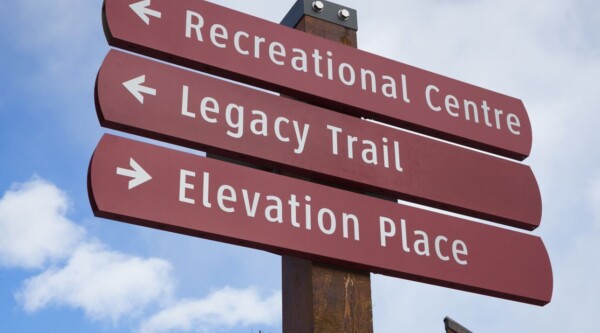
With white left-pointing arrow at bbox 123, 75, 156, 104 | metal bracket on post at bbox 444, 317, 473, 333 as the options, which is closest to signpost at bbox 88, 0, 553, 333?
white left-pointing arrow at bbox 123, 75, 156, 104

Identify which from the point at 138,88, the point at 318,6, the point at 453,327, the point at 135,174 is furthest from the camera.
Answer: the point at 453,327

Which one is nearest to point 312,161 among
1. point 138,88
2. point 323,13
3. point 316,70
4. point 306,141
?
point 306,141

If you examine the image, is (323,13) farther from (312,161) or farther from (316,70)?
(312,161)

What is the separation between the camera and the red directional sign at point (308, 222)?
3.55m

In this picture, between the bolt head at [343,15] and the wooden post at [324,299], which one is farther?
the bolt head at [343,15]

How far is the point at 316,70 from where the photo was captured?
428cm

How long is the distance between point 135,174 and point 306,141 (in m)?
0.82

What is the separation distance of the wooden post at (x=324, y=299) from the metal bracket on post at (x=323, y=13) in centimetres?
126

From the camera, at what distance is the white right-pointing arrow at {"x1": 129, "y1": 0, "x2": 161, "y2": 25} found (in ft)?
13.1

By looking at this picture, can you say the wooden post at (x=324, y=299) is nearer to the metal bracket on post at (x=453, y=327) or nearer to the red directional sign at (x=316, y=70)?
the red directional sign at (x=316, y=70)

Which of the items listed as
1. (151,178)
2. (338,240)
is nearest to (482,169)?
(338,240)

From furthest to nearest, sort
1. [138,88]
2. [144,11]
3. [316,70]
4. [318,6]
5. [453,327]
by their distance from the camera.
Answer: [453,327], [318,6], [316,70], [144,11], [138,88]

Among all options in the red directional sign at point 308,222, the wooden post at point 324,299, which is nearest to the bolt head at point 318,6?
the red directional sign at point 308,222

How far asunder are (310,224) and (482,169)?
109 centimetres
